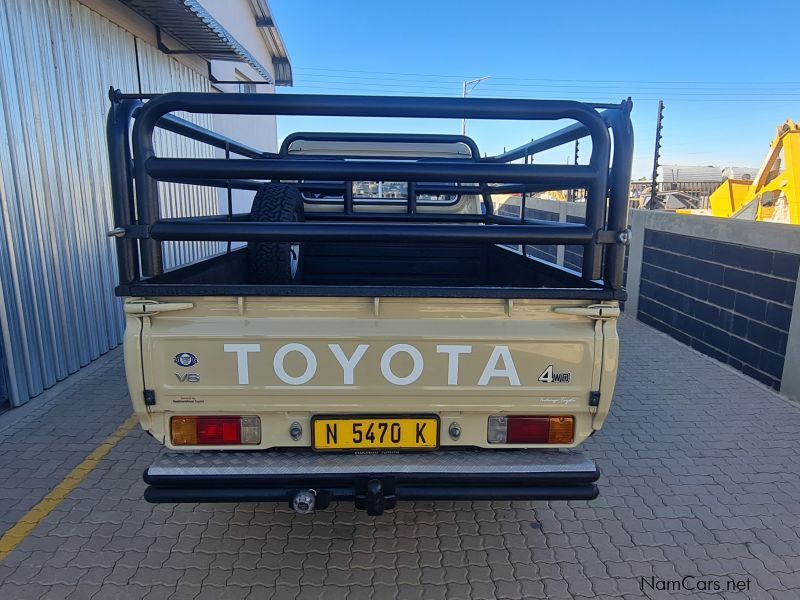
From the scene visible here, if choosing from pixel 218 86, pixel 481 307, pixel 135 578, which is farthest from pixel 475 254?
pixel 218 86

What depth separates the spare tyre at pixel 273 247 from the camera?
3277 millimetres

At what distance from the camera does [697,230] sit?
617cm

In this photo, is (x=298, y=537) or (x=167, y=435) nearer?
(x=167, y=435)

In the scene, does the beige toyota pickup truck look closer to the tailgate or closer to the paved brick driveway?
the tailgate

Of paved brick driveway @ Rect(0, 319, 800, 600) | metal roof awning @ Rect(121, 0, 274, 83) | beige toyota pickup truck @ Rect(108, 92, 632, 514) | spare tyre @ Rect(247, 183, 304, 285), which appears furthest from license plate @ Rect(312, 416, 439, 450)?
metal roof awning @ Rect(121, 0, 274, 83)

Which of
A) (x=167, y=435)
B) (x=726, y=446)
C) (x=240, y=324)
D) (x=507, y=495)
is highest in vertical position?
(x=240, y=324)

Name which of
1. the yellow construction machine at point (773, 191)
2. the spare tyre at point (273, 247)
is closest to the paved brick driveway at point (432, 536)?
the spare tyre at point (273, 247)

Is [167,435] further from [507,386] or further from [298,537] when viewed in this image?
[507,386]

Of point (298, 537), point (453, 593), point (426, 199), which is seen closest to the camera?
point (453, 593)

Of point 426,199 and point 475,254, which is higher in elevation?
point 426,199

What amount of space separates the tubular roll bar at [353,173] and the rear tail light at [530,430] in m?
0.67

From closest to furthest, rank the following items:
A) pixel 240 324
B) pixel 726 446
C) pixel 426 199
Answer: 1. pixel 240 324
2. pixel 726 446
3. pixel 426 199

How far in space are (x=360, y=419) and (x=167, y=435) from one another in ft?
2.78

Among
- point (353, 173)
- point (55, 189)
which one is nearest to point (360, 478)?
point (353, 173)
